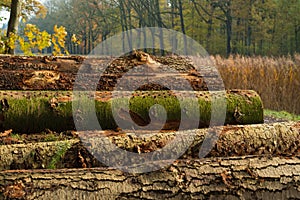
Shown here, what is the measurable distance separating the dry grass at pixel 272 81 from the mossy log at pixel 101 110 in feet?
19.5

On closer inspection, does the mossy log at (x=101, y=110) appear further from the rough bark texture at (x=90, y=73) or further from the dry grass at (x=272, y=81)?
the dry grass at (x=272, y=81)

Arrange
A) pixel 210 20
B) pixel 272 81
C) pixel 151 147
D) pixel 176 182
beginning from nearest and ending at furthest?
pixel 176 182 → pixel 151 147 → pixel 272 81 → pixel 210 20

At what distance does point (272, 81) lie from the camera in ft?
30.1

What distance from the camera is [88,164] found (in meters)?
2.48

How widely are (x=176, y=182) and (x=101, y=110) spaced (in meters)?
1.23

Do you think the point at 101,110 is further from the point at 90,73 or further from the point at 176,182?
the point at 176,182

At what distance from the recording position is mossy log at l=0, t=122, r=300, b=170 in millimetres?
2494

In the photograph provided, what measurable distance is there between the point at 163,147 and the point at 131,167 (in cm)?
31

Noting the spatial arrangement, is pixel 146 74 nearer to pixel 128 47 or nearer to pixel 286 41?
pixel 286 41

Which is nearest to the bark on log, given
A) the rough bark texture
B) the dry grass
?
the rough bark texture

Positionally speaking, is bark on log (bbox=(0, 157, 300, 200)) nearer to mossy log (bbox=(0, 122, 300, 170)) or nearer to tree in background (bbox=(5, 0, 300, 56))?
mossy log (bbox=(0, 122, 300, 170))

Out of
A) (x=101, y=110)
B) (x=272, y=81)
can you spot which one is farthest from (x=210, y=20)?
(x=101, y=110)

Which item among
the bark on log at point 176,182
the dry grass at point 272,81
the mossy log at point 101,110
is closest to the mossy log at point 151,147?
the bark on log at point 176,182

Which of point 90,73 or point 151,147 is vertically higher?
point 90,73
